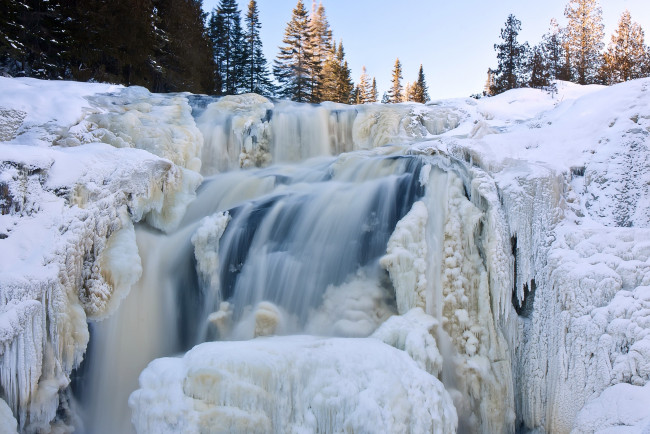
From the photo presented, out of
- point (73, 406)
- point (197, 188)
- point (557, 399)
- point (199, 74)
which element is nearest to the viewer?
point (557, 399)

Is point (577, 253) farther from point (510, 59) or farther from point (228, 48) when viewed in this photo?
point (228, 48)

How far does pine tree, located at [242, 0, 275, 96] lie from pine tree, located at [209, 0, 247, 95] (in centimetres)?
68

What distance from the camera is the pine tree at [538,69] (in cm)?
1485

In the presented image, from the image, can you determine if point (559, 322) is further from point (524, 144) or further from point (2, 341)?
point (2, 341)

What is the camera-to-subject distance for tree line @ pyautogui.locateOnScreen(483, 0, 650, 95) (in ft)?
53.3

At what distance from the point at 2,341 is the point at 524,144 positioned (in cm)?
593

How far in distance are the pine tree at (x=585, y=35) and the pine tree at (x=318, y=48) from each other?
14.8 m

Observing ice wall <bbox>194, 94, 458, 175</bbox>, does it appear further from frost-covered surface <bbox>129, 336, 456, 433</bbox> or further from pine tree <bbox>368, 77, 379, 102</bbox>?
pine tree <bbox>368, 77, 379, 102</bbox>

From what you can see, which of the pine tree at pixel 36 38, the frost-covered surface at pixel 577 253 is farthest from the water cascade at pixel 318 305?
the pine tree at pixel 36 38

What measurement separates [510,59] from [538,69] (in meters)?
2.61

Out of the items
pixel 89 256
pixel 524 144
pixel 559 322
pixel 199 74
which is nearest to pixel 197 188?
pixel 89 256

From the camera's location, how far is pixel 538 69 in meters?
15.4

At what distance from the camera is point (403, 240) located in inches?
195

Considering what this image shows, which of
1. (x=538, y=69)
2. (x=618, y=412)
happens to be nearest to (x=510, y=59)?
(x=538, y=69)
